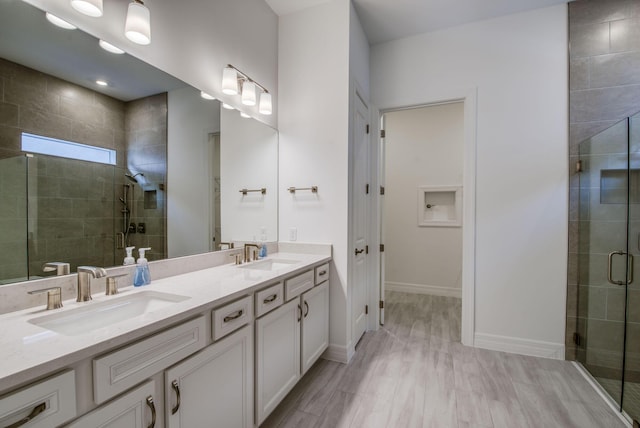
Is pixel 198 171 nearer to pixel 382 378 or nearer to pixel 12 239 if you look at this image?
pixel 12 239

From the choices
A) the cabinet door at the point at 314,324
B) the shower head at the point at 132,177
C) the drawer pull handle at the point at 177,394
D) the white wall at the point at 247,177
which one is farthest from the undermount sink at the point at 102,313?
the cabinet door at the point at 314,324

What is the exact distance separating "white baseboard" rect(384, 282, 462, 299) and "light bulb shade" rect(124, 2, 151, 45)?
14.0 feet

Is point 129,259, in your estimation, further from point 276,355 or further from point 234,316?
point 276,355

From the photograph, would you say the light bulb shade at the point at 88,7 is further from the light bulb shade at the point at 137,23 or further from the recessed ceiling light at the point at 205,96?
the recessed ceiling light at the point at 205,96

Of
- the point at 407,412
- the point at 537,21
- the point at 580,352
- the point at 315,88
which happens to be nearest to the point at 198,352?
the point at 407,412

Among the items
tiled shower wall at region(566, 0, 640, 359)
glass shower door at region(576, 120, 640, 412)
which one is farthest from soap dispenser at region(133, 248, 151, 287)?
tiled shower wall at region(566, 0, 640, 359)

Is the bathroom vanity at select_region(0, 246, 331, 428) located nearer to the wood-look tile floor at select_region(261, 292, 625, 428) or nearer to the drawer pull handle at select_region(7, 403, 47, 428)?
the drawer pull handle at select_region(7, 403, 47, 428)

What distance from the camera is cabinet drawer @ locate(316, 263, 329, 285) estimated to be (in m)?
2.15

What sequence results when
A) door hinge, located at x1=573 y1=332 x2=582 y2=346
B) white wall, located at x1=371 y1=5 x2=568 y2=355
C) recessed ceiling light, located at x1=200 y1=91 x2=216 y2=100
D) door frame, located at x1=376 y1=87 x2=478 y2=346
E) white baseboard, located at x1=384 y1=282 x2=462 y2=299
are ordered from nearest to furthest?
recessed ceiling light, located at x1=200 y1=91 x2=216 y2=100 < door hinge, located at x1=573 y1=332 x2=582 y2=346 < white wall, located at x1=371 y1=5 x2=568 y2=355 < door frame, located at x1=376 y1=87 x2=478 y2=346 < white baseboard, located at x1=384 y1=282 x2=462 y2=299

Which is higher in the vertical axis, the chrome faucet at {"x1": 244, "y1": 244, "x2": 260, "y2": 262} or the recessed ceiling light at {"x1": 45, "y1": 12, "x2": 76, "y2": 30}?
the recessed ceiling light at {"x1": 45, "y1": 12, "x2": 76, "y2": 30}

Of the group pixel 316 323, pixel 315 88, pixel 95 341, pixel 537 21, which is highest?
pixel 537 21

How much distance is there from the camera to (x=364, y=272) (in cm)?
285

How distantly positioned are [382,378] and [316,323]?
2.14 ft

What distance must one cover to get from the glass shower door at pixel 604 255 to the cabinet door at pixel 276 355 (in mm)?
2119
